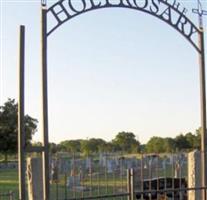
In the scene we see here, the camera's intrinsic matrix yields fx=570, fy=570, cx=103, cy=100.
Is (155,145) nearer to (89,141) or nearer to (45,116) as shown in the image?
(89,141)

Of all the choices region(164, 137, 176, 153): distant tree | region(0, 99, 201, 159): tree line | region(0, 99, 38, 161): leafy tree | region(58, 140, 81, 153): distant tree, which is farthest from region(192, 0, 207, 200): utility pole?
region(164, 137, 176, 153): distant tree

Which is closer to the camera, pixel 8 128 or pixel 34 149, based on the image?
pixel 34 149

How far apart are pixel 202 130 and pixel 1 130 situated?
49174 mm

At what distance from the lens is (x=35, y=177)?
6891 millimetres

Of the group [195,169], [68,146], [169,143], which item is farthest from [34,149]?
[169,143]

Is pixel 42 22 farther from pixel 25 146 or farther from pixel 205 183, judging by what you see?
pixel 205 183

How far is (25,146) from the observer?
22.0 feet

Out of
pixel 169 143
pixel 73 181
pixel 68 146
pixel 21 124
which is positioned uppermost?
pixel 21 124

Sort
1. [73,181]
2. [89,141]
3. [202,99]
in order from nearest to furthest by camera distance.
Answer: [202,99] < [73,181] < [89,141]

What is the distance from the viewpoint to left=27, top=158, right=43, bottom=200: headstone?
22.6 feet

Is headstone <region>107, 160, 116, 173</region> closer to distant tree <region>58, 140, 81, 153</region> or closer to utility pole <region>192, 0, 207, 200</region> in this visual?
utility pole <region>192, 0, 207, 200</region>

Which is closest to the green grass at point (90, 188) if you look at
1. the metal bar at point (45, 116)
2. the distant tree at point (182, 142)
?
the metal bar at point (45, 116)

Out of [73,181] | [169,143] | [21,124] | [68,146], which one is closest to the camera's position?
[21,124]

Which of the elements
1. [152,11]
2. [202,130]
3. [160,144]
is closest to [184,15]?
[152,11]
